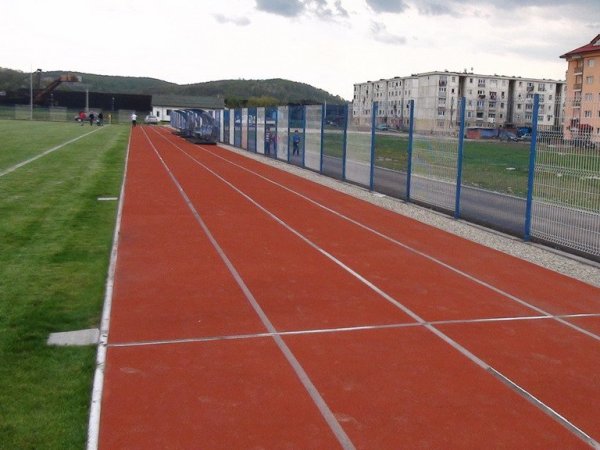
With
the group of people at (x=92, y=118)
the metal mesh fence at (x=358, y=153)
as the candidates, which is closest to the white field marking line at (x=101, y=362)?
the metal mesh fence at (x=358, y=153)

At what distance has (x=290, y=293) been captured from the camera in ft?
26.6

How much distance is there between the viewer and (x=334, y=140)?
2361 centimetres

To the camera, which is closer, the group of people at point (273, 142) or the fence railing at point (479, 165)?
the fence railing at point (479, 165)

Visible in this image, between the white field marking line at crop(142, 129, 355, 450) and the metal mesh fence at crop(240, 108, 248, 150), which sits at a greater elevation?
the metal mesh fence at crop(240, 108, 248, 150)

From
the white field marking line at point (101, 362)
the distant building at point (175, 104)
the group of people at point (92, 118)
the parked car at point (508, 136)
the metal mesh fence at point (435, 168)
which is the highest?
the distant building at point (175, 104)

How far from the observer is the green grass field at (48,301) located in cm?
468

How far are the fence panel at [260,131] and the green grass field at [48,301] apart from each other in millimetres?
17780

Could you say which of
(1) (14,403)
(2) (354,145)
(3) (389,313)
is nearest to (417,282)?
(3) (389,313)

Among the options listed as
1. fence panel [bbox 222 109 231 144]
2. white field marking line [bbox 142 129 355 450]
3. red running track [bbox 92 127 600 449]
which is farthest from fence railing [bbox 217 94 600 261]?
fence panel [bbox 222 109 231 144]

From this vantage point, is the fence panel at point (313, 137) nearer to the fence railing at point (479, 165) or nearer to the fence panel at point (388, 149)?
the fence railing at point (479, 165)

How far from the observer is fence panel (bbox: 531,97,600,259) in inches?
406

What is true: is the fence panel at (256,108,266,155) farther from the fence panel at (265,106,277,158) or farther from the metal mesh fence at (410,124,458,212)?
the metal mesh fence at (410,124,458,212)

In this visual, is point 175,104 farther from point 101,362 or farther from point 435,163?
point 101,362

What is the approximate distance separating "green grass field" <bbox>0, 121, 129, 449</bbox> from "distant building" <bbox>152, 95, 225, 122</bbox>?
354 ft
